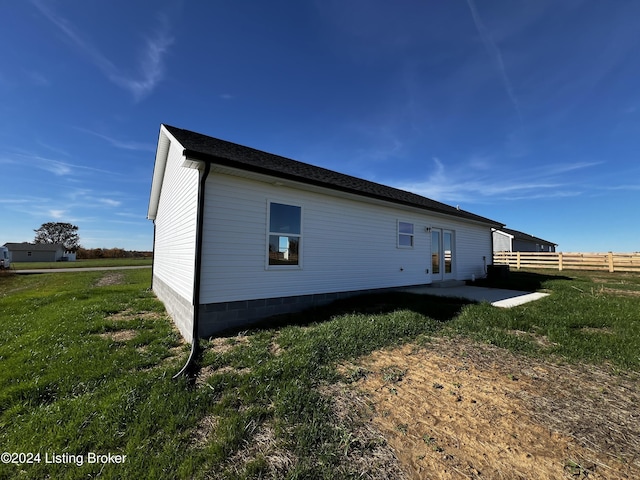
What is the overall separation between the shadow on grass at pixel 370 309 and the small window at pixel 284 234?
1299 millimetres

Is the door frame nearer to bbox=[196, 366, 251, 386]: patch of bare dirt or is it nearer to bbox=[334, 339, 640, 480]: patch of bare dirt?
bbox=[334, 339, 640, 480]: patch of bare dirt

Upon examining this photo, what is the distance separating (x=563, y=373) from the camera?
335 cm

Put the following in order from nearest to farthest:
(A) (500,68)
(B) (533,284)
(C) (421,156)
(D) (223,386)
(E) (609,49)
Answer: (D) (223,386)
(E) (609,49)
(A) (500,68)
(B) (533,284)
(C) (421,156)

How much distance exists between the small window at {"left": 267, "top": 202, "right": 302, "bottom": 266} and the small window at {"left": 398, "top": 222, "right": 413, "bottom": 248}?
434 centimetres

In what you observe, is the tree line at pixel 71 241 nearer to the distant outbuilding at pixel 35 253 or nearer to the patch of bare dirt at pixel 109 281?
the distant outbuilding at pixel 35 253

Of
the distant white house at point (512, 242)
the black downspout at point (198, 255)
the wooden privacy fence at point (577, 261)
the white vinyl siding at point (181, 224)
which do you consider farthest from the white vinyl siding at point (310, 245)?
the distant white house at point (512, 242)

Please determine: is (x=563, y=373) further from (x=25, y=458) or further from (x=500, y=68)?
(x=500, y=68)

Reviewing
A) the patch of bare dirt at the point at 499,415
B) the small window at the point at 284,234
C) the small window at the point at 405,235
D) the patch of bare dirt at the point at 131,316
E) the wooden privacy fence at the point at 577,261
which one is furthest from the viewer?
the wooden privacy fence at the point at 577,261

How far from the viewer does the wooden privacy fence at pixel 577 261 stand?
17.1 m

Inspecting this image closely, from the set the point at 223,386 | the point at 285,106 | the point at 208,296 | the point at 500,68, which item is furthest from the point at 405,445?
the point at 500,68

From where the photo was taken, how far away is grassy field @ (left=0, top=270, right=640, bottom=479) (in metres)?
2.10

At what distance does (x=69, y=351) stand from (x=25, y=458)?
119 inches

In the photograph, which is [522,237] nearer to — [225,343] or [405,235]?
[405,235]

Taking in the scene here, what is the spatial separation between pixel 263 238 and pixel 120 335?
367 cm
